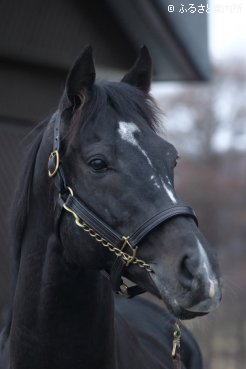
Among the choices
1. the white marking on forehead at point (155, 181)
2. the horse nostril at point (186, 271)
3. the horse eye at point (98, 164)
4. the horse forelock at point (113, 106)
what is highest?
the horse forelock at point (113, 106)

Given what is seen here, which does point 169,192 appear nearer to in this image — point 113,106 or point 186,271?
point 186,271

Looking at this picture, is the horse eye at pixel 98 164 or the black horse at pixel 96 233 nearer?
the black horse at pixel 96 233

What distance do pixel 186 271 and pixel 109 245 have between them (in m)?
0.38

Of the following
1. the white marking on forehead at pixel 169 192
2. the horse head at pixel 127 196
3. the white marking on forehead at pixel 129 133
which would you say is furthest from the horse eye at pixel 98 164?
the white marking on forehead at pixel 169 192

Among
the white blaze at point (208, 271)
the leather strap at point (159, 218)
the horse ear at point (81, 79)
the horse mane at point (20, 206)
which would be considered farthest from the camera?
the horse mane at point (20, 206)

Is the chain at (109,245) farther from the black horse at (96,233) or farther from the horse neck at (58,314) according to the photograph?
the horse neck at (58,314)

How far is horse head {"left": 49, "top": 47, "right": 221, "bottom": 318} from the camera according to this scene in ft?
8.76

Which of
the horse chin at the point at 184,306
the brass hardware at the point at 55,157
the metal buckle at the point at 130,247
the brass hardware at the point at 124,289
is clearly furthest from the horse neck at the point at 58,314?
the horse chin at the point at 184,306

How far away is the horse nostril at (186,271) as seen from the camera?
2625 mm

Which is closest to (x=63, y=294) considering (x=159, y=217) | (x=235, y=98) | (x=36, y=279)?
(x=36, y=279)

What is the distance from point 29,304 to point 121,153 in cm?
79

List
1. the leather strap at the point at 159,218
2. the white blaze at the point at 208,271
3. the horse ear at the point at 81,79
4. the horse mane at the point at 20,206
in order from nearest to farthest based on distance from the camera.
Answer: the white blaze at the point at 208,271, the leather strap at the point at 159,218, the horse ear at the point at 81,79, the horse mane at the point at 20,206

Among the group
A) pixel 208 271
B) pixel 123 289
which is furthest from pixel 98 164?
pixel 208 271

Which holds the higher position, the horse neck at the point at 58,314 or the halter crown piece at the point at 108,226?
the halter crown piece at the point at 108,226
